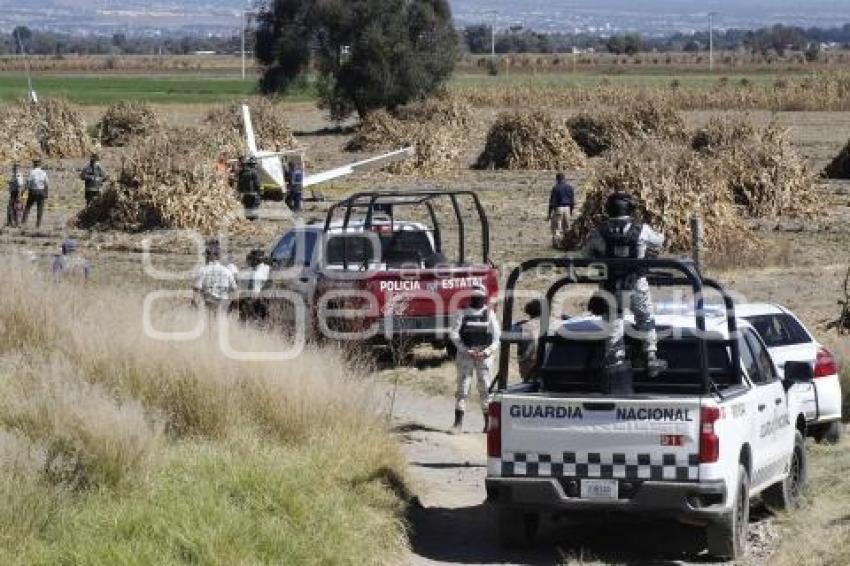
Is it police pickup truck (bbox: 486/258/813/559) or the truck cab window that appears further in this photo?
the truck cab window

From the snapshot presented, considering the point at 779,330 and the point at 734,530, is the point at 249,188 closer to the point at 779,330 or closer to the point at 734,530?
the point at 779,330

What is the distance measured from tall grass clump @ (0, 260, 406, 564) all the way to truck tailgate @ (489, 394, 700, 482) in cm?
125

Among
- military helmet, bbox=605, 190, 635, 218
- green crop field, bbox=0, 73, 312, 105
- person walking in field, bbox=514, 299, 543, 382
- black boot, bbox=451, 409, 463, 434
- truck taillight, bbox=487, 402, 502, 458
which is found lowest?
green crop field, bbox=0, 73, 312, 105

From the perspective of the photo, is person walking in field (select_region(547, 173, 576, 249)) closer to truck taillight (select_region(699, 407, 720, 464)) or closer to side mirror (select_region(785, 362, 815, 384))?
side mirror (select_region(785, 362, 815, 384))

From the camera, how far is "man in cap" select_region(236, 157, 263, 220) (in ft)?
129

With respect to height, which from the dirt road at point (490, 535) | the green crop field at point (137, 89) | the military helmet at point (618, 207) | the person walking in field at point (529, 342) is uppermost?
the military helmet at point (618, 207)

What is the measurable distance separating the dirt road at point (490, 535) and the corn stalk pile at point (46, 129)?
46.2 metres

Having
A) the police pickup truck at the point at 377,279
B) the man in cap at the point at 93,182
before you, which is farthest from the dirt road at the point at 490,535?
the man in cap at the point at 93,182

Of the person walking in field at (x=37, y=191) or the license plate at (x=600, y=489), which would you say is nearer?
the license plate at (x=600, y=489)

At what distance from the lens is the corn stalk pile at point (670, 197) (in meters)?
32.0

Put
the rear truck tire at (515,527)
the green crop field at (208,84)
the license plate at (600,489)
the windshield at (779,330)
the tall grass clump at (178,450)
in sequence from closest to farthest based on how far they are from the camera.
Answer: the tall grass clump at (178,450) → the license plate at (600,489) → the rear truck tire at (515,527) → the windshield at (779,330) → the green crop field at (208,84)

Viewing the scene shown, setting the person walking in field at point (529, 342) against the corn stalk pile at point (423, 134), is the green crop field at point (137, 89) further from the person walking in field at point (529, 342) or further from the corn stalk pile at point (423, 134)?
the person walking in field at point (529, 342)

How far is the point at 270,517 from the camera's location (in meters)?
11.7

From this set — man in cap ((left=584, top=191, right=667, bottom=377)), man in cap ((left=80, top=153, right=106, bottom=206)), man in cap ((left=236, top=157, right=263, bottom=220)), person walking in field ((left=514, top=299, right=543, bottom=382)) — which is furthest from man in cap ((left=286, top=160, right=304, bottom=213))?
man in cap ((left=584, top=191, right=667, bottom=377))
